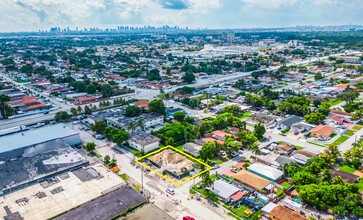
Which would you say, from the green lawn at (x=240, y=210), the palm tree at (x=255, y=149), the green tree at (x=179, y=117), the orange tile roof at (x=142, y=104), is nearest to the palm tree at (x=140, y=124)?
the green tree at (x=179, y=117)

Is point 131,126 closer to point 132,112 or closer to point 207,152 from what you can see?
point 132,112

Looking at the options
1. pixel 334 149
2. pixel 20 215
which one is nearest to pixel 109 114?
pixel 20 215

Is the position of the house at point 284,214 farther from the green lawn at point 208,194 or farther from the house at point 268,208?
the green lawn at point 208,194

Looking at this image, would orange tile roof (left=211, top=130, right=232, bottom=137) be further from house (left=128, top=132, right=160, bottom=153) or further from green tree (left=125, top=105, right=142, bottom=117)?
green tree (left=125, top=105, right=142, bottom=117)

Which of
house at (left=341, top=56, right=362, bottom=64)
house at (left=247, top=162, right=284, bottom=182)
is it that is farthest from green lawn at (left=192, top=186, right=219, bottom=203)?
house at (left=341, top=56, right=362, bottom=64)

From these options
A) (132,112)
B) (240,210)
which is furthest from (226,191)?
(132,112)

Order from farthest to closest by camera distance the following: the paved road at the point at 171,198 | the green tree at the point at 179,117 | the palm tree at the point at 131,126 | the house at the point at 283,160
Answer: the green tree at the point at 179,117 → the palm tree at the point at 131,126 → the house at the point at 283,160 → the paved road at the point at 171,198

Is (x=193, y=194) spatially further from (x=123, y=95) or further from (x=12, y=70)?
(x=12, y=70)

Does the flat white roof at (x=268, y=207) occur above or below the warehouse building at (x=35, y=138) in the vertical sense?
below
